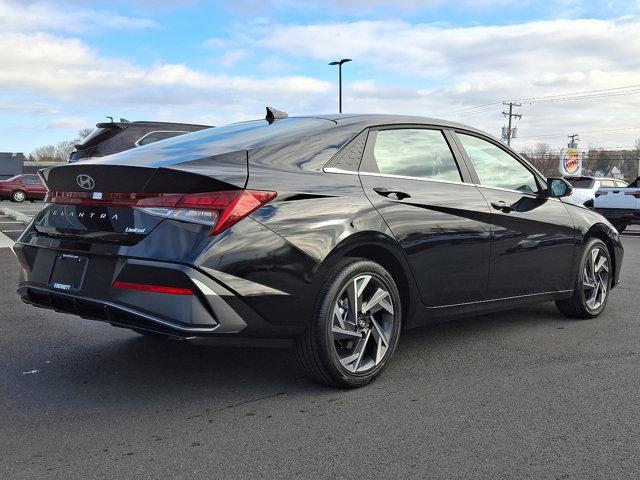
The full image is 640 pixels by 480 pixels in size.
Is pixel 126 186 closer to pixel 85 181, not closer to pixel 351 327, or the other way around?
pixel 85 181

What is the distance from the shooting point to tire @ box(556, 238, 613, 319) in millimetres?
5394

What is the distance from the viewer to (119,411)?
3.34m

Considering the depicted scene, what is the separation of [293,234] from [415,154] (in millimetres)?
1339

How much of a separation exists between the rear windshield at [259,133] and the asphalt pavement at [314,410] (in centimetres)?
142

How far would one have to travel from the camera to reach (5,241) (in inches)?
441

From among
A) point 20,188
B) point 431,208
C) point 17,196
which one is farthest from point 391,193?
point 20,188

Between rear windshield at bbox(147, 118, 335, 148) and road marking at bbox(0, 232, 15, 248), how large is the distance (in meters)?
7.54

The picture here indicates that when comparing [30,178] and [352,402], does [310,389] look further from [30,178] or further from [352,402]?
[30,178]

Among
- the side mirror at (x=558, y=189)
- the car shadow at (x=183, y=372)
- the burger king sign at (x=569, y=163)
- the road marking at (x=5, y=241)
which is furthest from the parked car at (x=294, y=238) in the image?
the burger king sign at (x=569, y=163)

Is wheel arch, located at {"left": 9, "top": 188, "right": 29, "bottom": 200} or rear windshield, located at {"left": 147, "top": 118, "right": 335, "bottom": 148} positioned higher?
rear windshield, located at {"left": 147, "top": 118, "right": 335, "bottom": 148}

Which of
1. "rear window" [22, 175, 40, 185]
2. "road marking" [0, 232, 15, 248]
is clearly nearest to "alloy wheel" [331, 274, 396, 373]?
"road marking" [0, 232, 15, 248]

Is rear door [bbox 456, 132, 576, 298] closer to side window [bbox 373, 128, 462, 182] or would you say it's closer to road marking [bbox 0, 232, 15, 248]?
side window [bbox 373, 128, 462, 182]

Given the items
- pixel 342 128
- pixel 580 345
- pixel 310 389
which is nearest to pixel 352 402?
pixel 310 389

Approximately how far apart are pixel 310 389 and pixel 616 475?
64.9 inches
